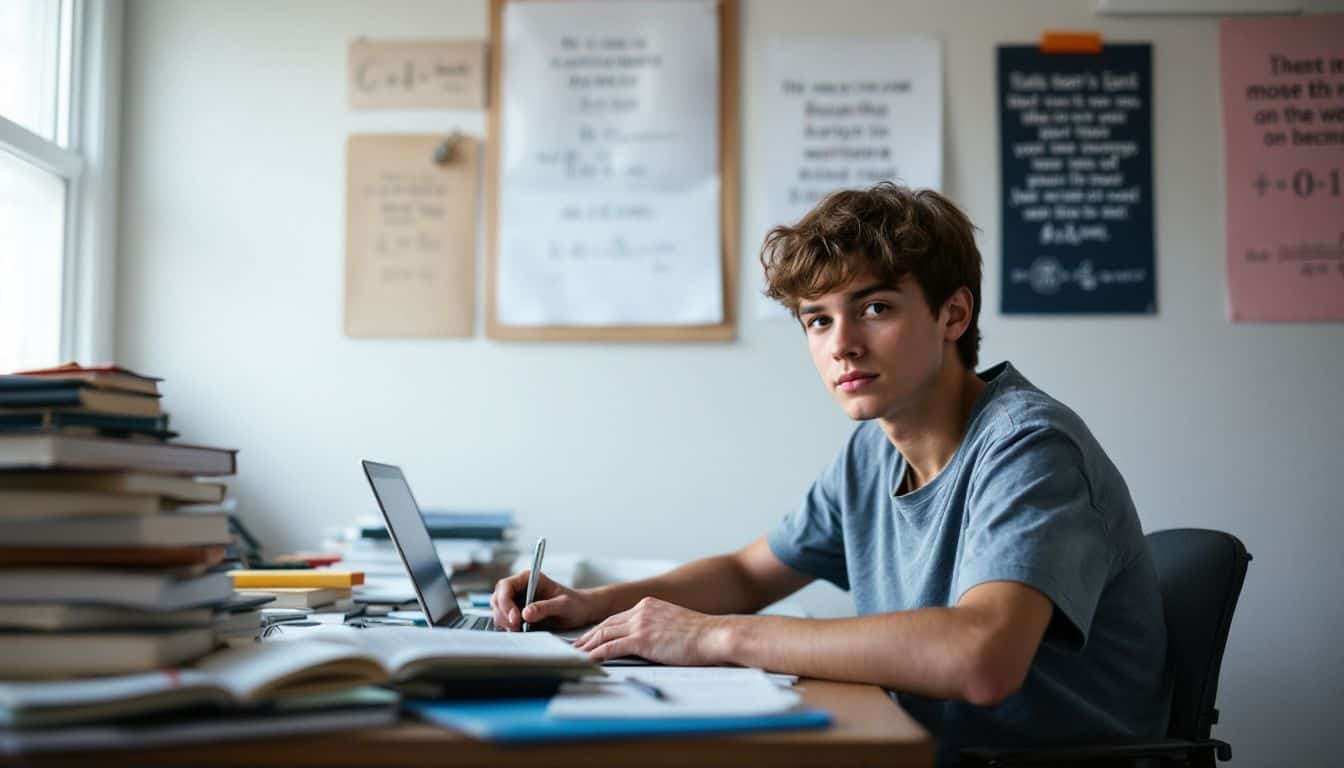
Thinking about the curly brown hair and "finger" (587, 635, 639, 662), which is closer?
"finger" (587, 635, 639, 662)

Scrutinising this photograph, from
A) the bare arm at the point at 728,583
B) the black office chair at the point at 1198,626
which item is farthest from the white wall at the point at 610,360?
the black office chair at the point at 1198,626

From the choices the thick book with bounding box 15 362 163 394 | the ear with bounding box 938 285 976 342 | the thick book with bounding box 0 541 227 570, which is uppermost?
the ear with bounding box 938 285 976 342

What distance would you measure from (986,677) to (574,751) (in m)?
0.43

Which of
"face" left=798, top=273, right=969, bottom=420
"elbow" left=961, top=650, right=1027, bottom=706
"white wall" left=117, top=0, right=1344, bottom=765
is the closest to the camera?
"elbow" left=961, top=650, right=1027, bottom=706

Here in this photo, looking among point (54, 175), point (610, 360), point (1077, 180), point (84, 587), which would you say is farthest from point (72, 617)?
point (1077, 180)

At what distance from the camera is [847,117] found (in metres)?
2.30

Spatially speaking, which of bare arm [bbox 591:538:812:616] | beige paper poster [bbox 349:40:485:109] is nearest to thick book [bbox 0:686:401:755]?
bare arm [bbox 591:538:812:616]

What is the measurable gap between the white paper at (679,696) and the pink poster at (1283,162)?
174 centimetres

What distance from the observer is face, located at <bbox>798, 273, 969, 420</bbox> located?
1.38m

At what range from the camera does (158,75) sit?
7.68 feet

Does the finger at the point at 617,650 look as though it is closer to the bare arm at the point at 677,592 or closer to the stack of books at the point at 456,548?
the bare arm at the point at 677,592

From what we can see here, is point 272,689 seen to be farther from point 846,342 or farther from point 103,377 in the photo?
point 846,342

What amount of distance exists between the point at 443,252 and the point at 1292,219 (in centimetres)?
180

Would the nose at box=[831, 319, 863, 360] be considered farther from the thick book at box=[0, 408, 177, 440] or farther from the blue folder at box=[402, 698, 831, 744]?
the thick book at box=[0, 408, 177, 440]
